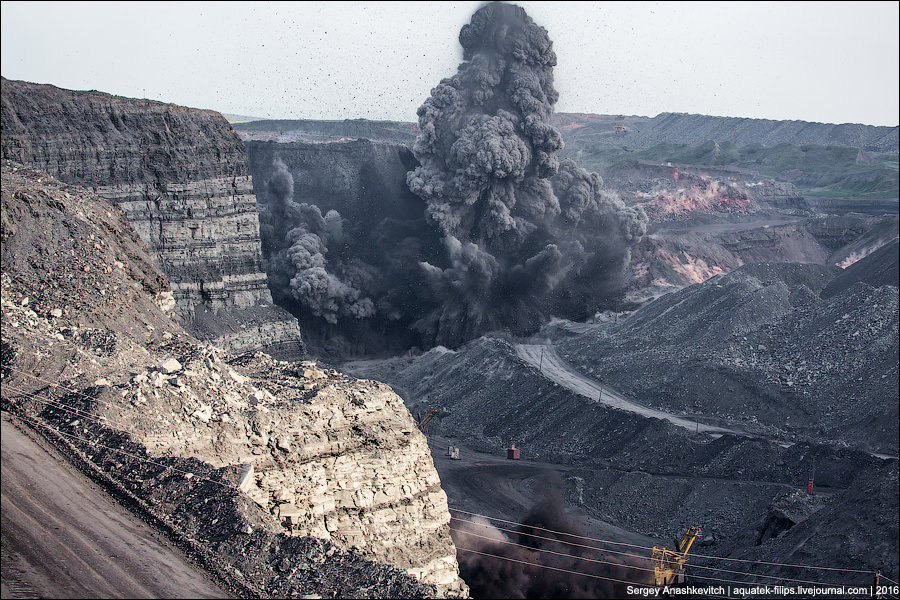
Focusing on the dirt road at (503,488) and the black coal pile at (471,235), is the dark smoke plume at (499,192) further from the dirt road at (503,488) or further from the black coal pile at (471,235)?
the dirt road at (503,488)

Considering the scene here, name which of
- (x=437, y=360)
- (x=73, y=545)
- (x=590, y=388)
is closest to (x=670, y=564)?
(x=73, y=545)

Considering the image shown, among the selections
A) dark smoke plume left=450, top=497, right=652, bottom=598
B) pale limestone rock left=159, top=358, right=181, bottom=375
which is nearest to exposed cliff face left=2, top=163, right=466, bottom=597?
pale limestone rock left=159, top=358, right=181, bottom=375

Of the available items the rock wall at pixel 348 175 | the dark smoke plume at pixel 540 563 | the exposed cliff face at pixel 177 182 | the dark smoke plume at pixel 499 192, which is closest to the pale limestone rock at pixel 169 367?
the dark smoke plume at pixel 540 563

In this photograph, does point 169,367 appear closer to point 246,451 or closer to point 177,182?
point 246,451

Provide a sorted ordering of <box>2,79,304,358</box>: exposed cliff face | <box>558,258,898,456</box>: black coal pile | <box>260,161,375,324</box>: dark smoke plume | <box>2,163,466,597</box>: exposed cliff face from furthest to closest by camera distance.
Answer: <box>260,161,375,324</box>: dark smoke plume
<box>2,79,304,358</box>: exposed cliff face
<box>558,258,898,456</box>: black coal pile
<box>2,163,466,597</box>: exposed cliff face

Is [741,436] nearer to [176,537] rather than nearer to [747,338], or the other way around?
[747,338]

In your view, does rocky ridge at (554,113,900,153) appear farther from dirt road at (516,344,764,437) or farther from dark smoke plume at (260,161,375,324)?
dark smoke plume at (260,161,375,324)
